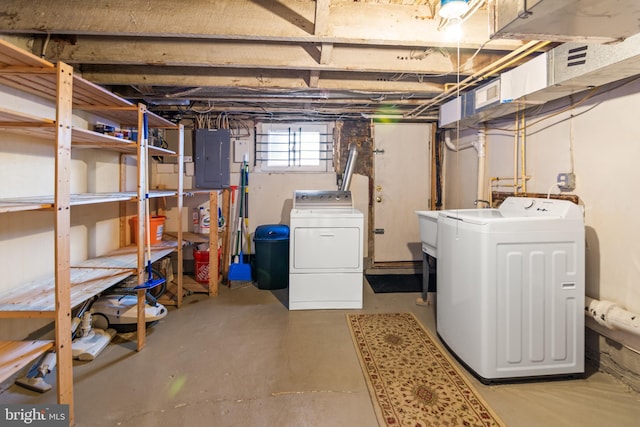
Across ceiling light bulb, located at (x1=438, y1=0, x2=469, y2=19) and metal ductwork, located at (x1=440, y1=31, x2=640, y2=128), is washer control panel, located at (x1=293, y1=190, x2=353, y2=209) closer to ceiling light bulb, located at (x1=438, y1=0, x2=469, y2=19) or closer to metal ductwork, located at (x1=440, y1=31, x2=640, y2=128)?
metal ductwork, located at (x1=440, y1=31, x2=640, y2=128)

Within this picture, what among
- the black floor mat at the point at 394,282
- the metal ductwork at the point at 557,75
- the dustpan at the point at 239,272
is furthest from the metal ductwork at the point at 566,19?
the dustpan at the point at 239,272

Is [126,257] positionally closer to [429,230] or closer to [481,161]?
[429,230]

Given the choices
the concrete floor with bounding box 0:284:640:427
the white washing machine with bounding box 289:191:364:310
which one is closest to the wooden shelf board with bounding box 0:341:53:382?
the concrete floor with bounding box 0:284:640:427

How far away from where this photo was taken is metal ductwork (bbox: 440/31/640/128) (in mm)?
1404

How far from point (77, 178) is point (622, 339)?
385 centimetres

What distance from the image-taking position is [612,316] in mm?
1619

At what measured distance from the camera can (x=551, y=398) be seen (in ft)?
5.19

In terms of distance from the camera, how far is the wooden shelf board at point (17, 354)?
1143 millimetres

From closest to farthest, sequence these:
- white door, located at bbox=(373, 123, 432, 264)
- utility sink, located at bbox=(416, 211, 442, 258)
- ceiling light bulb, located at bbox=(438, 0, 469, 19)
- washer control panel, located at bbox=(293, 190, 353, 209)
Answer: ceiling light bulb, located at bbox=(438, 0, 469, 19) < utility sink, located at bbox=(416, 211, 442, 258) < washer control panel, located at bbox=(293, 190, 353, 209) < white door, located at bbox=(373, 123, 432, 264)

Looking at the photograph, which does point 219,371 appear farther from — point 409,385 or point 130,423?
point 409,385

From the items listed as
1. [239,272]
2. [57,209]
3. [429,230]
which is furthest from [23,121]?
[429,230]

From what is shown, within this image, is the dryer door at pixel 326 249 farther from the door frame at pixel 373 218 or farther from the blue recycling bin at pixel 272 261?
the door frame at pixel 373 218

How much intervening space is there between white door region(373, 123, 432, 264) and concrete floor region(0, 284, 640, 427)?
1560 millimetres

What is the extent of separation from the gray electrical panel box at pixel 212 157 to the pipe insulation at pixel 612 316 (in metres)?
3.51
